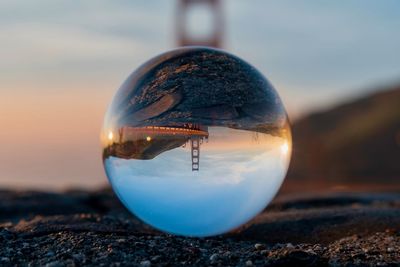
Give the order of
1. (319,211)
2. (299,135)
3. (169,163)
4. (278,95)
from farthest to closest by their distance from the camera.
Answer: (299,135) < (319,211) < (278,95) < (169,163)

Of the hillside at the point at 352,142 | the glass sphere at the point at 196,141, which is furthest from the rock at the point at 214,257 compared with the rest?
the hillside at the point at 352,142

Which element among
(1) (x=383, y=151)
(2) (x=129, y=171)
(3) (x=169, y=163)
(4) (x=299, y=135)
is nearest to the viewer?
(3) (x=169, y=163)

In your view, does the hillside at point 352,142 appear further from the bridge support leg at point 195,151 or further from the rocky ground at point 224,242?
the bridge support leg at point 195,151

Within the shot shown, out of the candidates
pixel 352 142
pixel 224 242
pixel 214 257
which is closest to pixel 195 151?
pixel 214 257

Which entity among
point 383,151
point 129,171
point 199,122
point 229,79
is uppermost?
point 229,79

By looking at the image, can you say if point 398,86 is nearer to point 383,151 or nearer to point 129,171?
point 383,151

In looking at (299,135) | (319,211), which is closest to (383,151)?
(299,135)

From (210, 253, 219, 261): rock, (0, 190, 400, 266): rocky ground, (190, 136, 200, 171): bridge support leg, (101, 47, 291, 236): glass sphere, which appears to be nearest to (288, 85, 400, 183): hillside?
(0, 190, 400, 266): rocky ground

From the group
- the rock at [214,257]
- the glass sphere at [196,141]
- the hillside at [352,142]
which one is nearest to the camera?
the glass sphere at [196,141]
